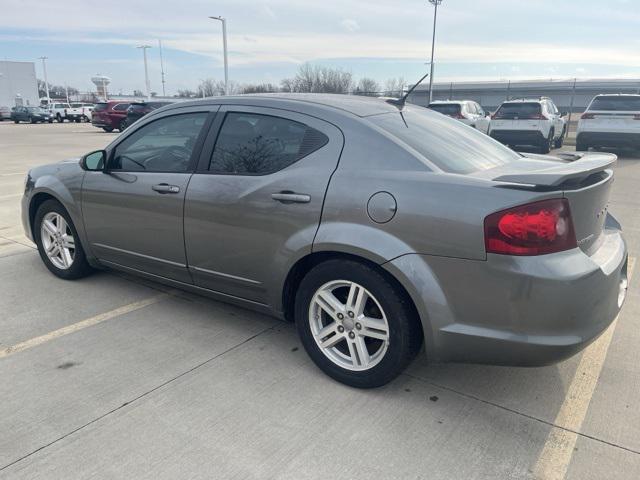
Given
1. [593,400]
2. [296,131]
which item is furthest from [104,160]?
[593,400]

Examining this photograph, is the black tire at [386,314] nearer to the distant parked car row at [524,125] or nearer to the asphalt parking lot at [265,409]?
the asphalt parking lot at [265,409]

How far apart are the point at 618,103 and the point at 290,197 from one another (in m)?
14.1

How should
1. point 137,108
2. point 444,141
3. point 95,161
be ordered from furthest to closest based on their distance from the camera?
point 137,108, point 95,161, point 444,141

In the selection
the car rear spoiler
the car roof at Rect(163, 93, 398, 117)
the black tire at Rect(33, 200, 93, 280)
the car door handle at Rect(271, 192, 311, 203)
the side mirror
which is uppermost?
the car roof at Rect(163, 93, 398, 117)

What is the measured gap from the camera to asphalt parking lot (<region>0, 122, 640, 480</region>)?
2.35m

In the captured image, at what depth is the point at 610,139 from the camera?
540 inches

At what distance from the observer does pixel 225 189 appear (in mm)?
3277

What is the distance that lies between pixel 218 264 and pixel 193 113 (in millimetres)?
1110

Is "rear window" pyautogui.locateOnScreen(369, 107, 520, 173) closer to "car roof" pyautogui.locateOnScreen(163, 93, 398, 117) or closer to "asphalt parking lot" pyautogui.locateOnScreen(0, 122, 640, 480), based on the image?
"car roof" pyautogui.locateOnScreen(163, 93, 398, 117)

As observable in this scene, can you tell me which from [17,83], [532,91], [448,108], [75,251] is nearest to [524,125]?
[448,108]

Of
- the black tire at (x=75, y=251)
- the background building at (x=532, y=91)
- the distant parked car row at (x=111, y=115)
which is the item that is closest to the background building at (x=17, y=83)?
the distant parked car row at (x=111, y=115)

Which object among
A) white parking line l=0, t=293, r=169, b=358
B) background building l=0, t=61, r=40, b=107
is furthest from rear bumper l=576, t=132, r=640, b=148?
background building l=0, t=61, r=40, b=107

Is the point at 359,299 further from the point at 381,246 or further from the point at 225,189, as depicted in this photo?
the point at 225,189

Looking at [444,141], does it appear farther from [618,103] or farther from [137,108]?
[137,108]
